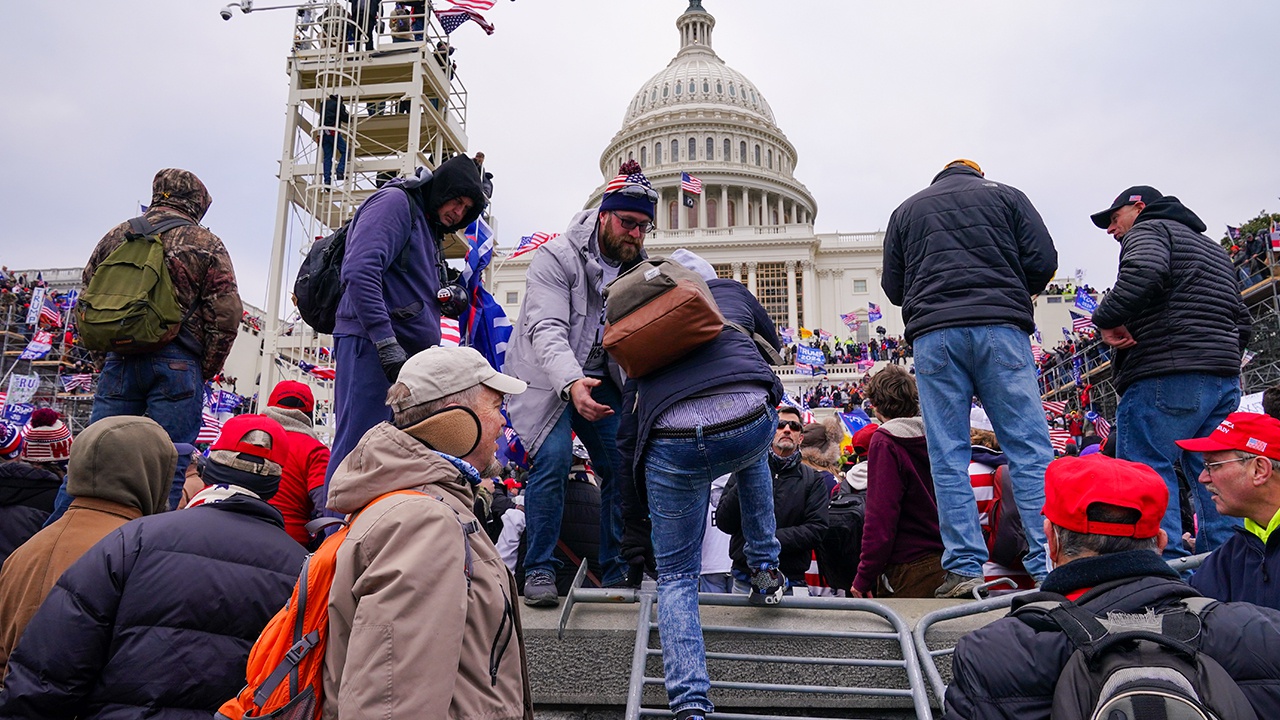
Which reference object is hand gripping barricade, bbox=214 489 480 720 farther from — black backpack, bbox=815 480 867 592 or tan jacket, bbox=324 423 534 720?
black backpack, bbox=815 480 867 592

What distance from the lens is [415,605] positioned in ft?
6.32

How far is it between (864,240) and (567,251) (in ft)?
206

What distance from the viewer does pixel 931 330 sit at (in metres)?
4.36

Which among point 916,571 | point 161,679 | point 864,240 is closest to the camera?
point 161,679

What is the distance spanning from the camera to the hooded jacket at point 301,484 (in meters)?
4.14

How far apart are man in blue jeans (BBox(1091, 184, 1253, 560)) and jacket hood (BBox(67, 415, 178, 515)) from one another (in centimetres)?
417

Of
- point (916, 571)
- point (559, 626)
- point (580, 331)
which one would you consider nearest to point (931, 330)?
point (916, 571)

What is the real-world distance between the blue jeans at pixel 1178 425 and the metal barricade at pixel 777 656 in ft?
5.98

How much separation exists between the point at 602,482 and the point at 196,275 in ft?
8.01

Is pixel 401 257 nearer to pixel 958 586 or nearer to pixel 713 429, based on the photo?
pixel 713 429

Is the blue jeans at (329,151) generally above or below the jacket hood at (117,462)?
above

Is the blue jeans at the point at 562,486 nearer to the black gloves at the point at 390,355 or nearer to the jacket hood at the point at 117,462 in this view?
the black gloves at the point at 390,355

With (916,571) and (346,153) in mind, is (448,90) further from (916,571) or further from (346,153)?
(916,571)

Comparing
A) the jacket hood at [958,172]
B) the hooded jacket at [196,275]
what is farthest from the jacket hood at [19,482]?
the jacket hood at [958,172]
